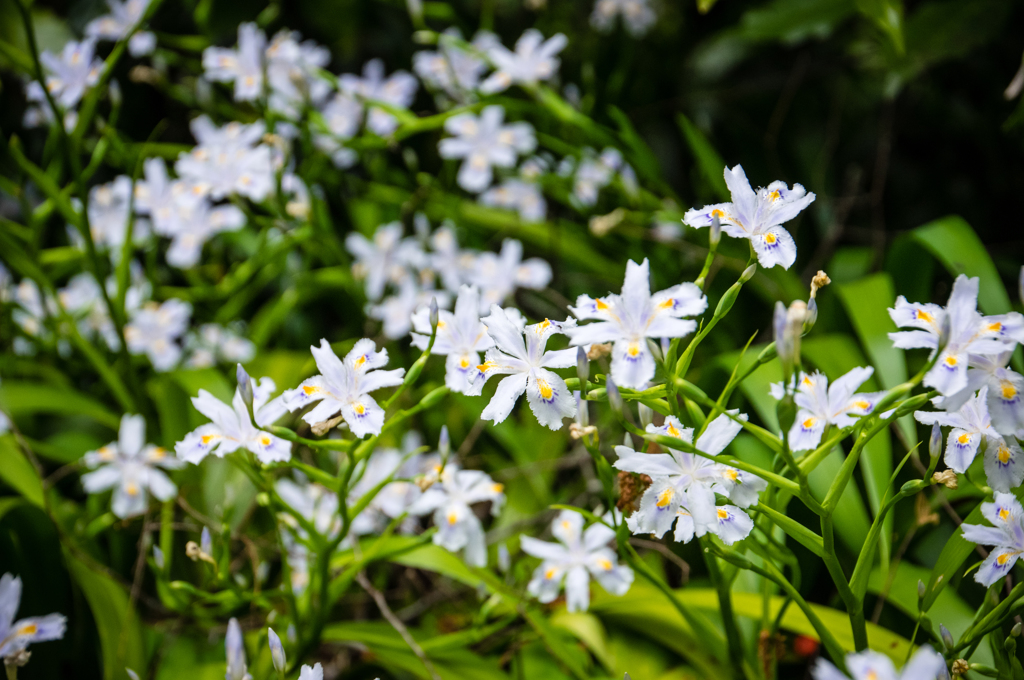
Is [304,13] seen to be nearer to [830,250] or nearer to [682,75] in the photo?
[682,75]

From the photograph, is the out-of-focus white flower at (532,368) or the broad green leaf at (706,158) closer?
the out-of-focus white flower at (532,368)

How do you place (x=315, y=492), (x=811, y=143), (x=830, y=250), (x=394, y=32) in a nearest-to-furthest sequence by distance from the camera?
(x=315, y=492) < (x=830, y=250) < (x=811, y=143) < (x=394, y=32)

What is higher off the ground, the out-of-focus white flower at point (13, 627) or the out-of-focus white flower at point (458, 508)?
the out-of-focus white flower at point (458, 508)

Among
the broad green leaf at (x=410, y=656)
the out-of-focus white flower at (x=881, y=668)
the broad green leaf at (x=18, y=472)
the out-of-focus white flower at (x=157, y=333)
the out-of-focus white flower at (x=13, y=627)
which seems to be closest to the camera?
the out-of-focus white flower at (x=881, y=668)

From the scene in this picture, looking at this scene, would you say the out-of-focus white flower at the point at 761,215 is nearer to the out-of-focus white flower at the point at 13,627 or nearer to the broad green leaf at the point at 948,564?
the broad green leaf at the point at 948,564

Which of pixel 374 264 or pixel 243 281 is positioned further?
pixel 374 264

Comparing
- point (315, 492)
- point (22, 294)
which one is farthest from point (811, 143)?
point (22, 294)

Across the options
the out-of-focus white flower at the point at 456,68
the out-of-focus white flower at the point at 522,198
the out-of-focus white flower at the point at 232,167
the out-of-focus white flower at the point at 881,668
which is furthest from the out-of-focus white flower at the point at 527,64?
the out-of-focus white flower at the point at 881,668
